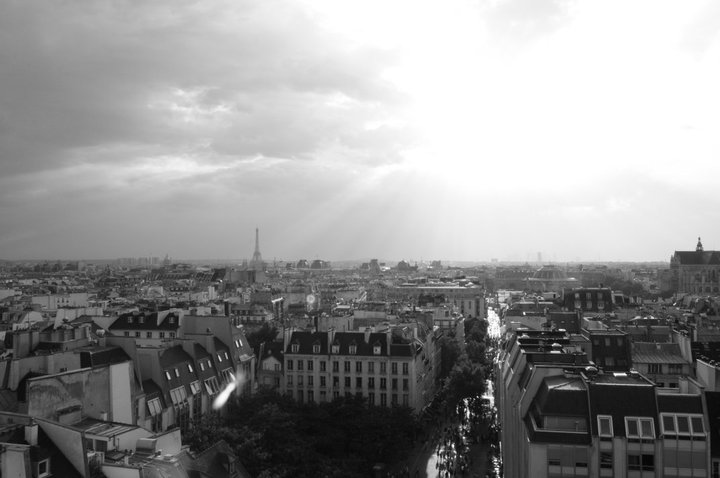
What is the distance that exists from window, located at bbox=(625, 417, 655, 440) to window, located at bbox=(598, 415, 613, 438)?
0.76 m

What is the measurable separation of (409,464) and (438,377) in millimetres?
33005

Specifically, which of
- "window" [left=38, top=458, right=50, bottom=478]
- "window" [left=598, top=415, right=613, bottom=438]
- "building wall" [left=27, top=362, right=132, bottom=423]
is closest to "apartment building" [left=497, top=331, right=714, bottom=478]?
"window" [left=598, top=415, right=613, bottom=438]

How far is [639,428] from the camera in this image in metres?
31.0

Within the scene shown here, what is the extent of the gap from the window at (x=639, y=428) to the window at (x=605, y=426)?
755 millimetres

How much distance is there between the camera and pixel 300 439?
155 ft

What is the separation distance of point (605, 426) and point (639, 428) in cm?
152

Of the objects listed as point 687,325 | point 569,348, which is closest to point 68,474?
point 569,348

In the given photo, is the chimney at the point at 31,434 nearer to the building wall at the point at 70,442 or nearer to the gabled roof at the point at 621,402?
the building wall at the point at 70,442

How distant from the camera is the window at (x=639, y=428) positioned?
30.8 metres

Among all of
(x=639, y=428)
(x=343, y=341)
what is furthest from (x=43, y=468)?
(x=343, y=341)

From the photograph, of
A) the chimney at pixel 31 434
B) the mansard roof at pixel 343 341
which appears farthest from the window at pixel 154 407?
the chimney at pixel 31 434

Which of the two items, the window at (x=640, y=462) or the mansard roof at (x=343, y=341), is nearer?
the window at (x=640, y=462)

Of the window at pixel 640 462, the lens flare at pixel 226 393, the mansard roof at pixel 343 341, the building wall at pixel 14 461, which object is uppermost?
the building wall at pixel 14 461

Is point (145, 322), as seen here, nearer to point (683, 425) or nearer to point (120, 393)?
point (120, 393)
